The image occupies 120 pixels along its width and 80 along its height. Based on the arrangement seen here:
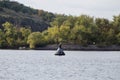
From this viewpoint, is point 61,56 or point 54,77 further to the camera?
point 61,56

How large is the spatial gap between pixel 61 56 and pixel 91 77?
68.8 meters

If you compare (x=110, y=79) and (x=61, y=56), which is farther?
(x=61, y=56)

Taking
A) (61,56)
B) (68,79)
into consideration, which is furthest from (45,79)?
(61,56)

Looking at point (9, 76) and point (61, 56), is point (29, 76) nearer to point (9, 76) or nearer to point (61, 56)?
point (9, 76)

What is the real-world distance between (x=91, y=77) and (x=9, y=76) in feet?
33.8

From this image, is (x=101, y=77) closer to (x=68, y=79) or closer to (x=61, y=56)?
(x=68, y=79)

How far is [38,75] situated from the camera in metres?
65.1

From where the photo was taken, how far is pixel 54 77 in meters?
62.7

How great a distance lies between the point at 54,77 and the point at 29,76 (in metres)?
3.29

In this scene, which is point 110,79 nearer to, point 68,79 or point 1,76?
point 68,79

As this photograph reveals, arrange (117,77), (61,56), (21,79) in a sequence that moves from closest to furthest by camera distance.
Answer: (21,79) < (117,77) < (61,56)

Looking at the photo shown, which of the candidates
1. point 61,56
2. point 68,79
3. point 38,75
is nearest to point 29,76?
point 38,75

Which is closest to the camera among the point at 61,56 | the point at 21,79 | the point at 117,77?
the point at 21,79

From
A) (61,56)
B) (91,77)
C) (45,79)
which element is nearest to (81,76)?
(91,77)
